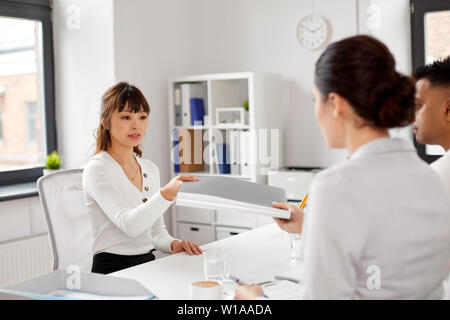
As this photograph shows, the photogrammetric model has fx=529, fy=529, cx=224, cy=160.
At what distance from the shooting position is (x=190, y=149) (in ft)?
14.4

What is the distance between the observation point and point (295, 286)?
5.24 feet

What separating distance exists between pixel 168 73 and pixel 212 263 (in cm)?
301

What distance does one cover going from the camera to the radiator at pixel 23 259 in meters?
3.37

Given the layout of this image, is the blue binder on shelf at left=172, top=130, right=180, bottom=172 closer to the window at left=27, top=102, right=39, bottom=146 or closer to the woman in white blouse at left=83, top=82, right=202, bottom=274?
the window at left=27, top=102, right=39, bottom=146

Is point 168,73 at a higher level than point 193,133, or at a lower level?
higher

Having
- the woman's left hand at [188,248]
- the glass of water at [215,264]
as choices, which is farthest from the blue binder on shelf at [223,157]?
the glass of water at [215,264]

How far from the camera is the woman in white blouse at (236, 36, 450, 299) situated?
104 cm

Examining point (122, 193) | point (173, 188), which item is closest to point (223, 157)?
point (122, 193)

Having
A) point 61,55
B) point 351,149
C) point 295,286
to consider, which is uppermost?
point 61,55

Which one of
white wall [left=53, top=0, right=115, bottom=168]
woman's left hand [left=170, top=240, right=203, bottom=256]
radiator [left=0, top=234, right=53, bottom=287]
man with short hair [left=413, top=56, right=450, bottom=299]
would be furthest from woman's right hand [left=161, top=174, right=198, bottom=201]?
white wall [left=53, top=0, right=115, bottom=168]

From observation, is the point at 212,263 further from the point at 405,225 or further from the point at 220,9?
the point at 220,9

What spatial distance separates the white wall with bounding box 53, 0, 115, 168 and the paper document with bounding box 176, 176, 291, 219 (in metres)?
2.36

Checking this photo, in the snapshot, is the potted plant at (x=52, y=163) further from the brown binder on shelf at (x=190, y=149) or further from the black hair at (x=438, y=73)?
the black hair at (x=438, y=73)
